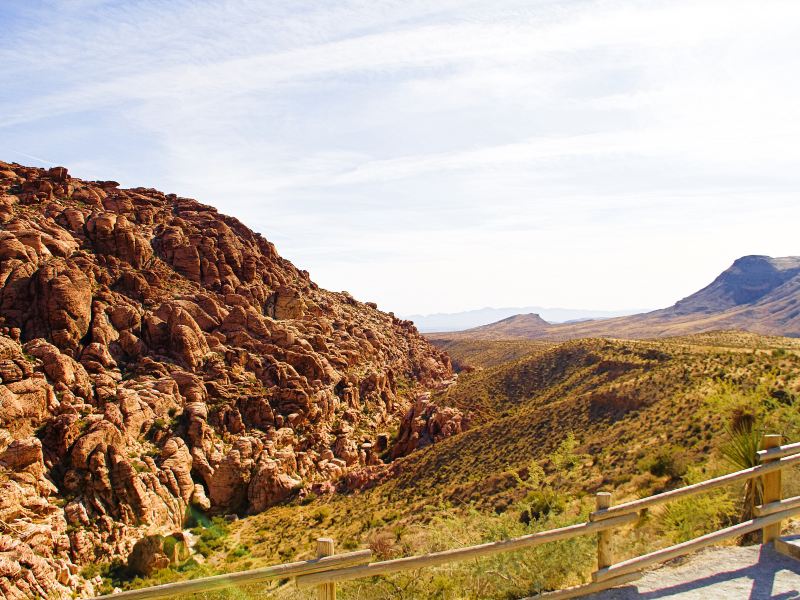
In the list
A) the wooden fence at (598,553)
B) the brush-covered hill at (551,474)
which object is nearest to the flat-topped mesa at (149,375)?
the brush-covered hill at (551,474)

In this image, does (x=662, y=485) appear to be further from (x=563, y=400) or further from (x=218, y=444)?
(x=218, y=444)

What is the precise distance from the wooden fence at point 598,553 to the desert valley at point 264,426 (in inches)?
40.9

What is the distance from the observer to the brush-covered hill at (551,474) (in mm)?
9086

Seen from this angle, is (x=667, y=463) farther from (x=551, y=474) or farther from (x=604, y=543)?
(x=604, y=543)

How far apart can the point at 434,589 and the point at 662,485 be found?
Result: 1348 cm

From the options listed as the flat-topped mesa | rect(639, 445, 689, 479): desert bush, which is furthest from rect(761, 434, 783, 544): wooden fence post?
the flat-topped mesa

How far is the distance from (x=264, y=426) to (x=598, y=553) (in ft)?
114

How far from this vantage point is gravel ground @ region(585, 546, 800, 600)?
750cm

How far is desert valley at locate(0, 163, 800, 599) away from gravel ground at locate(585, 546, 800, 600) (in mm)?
1100

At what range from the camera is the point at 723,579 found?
7898 mm

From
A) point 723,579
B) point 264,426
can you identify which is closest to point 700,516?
point 723,579

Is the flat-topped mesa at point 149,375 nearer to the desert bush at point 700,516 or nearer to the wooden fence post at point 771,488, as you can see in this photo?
the desert bush at point 700,516

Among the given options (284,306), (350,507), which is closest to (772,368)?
(350,507)

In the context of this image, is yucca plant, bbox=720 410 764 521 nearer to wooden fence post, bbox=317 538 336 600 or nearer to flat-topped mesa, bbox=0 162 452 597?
wooden fence post, bbox=317 538 336 600
